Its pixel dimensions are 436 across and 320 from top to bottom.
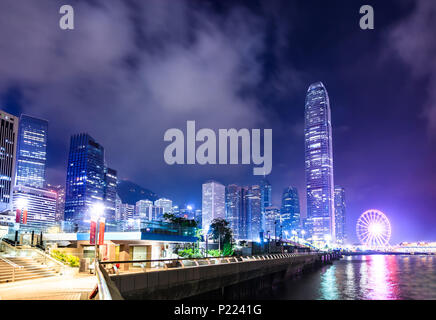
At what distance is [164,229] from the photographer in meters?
44.6

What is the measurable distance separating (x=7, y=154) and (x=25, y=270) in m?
144

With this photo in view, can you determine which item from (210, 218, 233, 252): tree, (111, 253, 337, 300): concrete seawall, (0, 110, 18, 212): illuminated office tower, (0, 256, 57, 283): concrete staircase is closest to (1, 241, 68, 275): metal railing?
(0, 256, 57, 283): concrete staircase

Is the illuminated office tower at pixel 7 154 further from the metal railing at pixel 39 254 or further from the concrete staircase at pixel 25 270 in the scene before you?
the concrete staircase at pixel 25 270

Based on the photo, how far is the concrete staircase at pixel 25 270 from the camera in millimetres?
25106

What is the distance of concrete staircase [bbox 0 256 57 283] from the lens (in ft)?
82.4

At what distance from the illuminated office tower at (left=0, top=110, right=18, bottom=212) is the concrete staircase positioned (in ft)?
434

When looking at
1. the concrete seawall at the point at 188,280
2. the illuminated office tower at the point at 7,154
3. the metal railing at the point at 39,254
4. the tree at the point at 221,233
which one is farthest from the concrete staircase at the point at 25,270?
the illuminated office tower at the point at 7,154

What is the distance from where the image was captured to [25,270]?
27578 millimetres

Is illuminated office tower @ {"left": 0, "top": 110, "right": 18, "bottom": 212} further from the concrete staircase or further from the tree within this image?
the concrete staircase

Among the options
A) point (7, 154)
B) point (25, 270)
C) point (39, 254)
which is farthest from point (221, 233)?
point (7, 154)

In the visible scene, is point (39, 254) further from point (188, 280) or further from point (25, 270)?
point (188, 280)

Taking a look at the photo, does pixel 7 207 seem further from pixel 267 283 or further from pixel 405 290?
pixel 405 290
